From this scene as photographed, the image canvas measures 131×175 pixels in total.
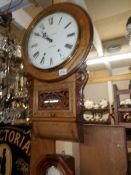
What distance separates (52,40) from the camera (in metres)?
0.94

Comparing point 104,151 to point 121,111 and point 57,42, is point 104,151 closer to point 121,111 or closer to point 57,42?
point 57,42

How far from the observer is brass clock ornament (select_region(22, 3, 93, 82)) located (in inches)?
33.1

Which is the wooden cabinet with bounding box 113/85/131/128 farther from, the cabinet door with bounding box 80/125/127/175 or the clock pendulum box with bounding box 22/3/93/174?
the clock pendulum box with bounding box 22/3/93/174

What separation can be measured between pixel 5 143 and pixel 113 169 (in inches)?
28.7

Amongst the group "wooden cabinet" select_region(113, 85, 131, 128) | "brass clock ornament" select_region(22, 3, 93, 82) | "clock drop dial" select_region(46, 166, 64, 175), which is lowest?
"clock drop dial" select_region(46, 166, 64, 175)

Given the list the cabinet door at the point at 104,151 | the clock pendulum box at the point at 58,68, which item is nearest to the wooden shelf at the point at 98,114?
the cabinet door at the point at 104,151

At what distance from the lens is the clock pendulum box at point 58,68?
822 mm

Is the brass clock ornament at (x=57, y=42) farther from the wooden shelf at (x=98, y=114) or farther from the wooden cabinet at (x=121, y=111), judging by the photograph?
the wooden shelf at (x=98, y=114)

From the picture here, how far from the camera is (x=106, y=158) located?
0.91m

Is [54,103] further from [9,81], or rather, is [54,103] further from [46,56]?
[9,81]

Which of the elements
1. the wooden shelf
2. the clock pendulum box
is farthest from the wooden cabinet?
the clock pendulum box

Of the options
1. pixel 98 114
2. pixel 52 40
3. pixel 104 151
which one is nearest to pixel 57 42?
pixel 52 40

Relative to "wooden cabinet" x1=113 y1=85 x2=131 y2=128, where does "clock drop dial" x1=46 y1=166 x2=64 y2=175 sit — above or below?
below

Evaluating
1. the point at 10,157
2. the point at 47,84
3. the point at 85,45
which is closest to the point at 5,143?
the point at 10,157
